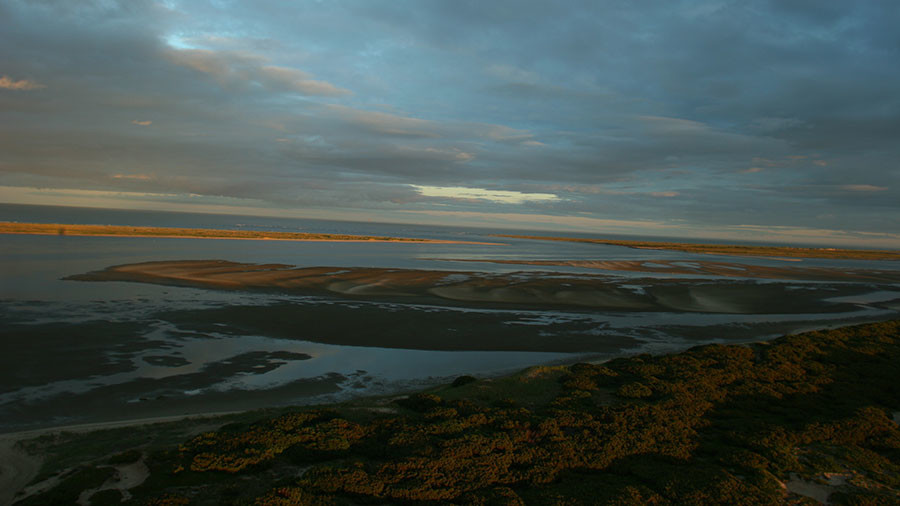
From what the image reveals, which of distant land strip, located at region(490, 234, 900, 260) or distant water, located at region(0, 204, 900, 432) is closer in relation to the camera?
distant water, located at region(0, 204, 900, 432)

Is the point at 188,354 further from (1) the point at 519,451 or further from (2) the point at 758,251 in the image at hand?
(2) the point at 758,251

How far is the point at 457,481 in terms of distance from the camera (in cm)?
782

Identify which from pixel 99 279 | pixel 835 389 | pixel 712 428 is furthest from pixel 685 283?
pixel 99 279

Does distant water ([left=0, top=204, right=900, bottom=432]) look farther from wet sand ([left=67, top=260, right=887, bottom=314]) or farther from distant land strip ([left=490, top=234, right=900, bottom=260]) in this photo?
distant land strip ([left=490, top=234, right=900, bottom=260])

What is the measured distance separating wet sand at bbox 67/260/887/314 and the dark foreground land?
15.2 m

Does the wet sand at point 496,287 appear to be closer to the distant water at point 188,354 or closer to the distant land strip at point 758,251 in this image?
the distant water at point 188,354

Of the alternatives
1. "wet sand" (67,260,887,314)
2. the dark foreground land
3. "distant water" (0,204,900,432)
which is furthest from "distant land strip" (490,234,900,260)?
the dark foreground land

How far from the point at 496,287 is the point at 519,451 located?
970 inches

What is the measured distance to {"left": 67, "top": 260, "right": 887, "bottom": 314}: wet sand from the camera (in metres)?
29.0

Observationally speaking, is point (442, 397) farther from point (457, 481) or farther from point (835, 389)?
point (835, 389)

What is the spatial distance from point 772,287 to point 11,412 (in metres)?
47.0

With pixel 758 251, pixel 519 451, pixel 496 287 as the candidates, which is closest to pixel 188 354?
pixel 519 451

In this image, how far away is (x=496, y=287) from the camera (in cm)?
3347

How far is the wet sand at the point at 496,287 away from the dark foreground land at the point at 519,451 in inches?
599
